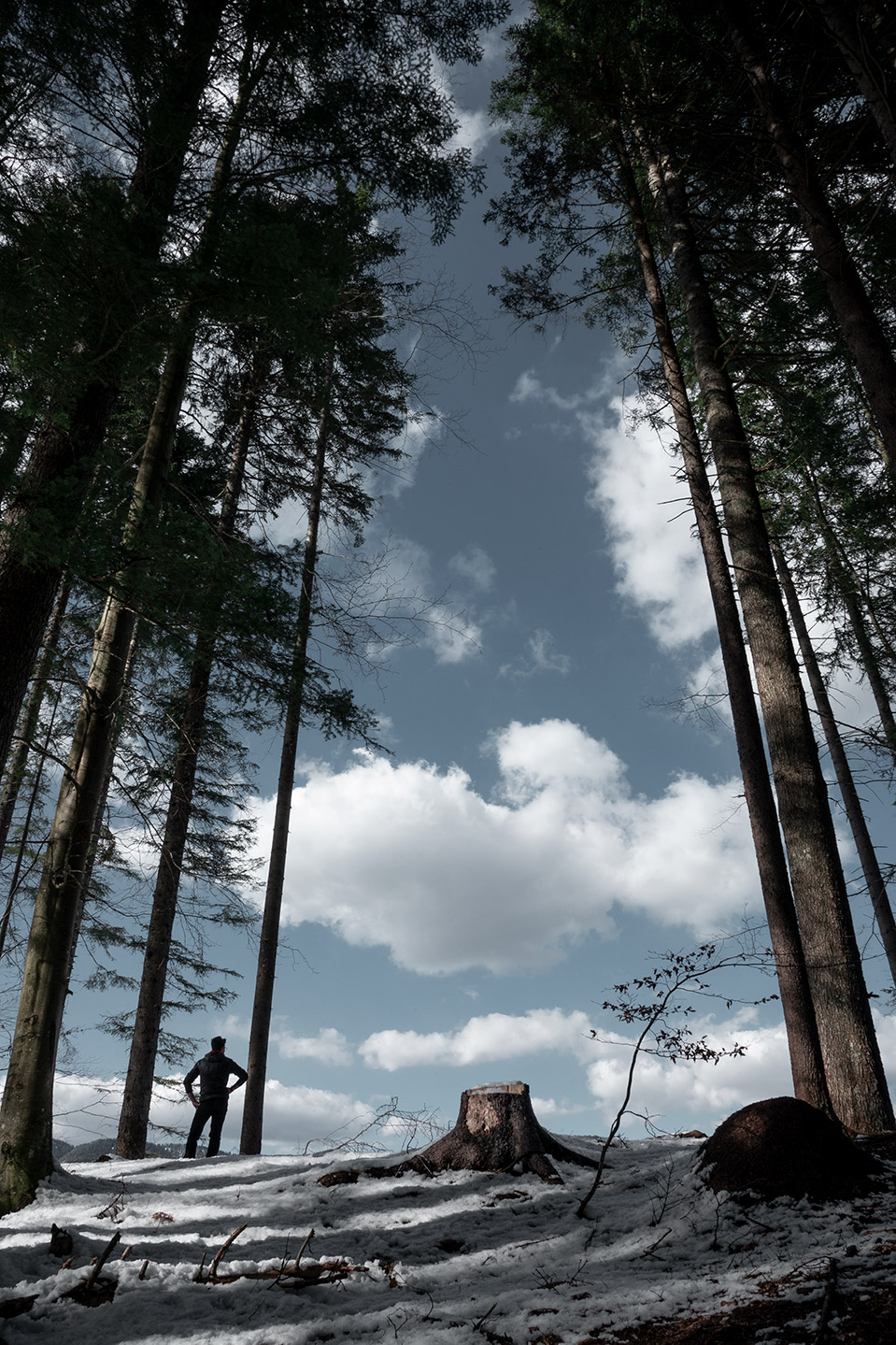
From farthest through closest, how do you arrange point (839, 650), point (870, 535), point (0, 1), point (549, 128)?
point (839, 650) → point (870, 535) → point (549, 128) → point (0, 1)

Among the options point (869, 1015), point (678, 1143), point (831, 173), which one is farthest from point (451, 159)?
point (678, 1143)

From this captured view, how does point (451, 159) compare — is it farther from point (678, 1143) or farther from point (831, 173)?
point (678, 1143)

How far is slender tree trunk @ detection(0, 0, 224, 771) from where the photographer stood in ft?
18.7

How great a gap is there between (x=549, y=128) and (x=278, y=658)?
376 inches

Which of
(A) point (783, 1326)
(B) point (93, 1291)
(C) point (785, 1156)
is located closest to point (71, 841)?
(B) point (93, 1291)

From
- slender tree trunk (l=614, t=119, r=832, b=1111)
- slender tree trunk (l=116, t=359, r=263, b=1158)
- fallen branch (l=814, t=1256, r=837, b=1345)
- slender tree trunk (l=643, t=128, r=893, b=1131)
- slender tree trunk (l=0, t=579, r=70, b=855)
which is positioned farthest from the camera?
slender tree trunk (l=116, t=359, r=263, b=1158)

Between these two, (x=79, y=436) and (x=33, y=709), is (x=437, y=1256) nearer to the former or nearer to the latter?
(x=33, y=709)

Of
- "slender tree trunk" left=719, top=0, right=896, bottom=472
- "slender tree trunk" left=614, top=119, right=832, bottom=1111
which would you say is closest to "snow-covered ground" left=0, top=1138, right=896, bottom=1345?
"slender tree trunk" left=614, top=119, right=832, bottom=1111

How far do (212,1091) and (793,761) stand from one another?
8079mm

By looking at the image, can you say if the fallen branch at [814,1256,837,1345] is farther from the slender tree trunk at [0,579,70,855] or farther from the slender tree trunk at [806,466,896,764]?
the slender tree trunk at [806,466,896,764]

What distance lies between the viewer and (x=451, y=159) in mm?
8352

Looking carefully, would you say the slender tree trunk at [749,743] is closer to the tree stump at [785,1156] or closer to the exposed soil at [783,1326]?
the tree stump at [785,1156]

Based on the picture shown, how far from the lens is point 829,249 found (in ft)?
21.5

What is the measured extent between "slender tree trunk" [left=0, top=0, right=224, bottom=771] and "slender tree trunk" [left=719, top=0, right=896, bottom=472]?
17.4ft
